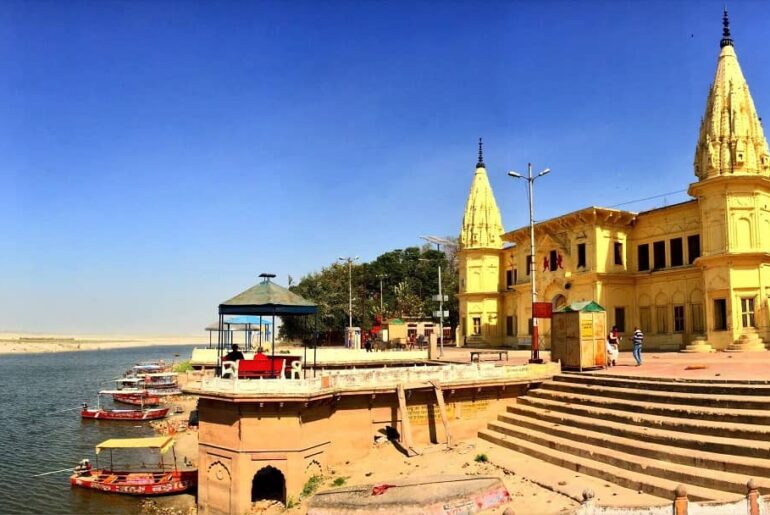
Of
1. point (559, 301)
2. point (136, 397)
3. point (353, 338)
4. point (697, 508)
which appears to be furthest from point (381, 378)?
point (136, 397)

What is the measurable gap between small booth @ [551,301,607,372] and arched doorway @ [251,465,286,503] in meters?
10.4

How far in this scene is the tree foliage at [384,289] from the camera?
66.7 m

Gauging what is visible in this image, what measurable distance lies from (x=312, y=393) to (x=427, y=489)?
202 inches

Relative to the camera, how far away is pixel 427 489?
11656mm

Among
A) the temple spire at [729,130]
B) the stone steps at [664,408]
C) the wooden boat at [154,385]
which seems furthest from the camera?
the wooden boat at [154,385]

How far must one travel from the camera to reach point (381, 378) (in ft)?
58.7

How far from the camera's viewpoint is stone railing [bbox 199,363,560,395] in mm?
15648

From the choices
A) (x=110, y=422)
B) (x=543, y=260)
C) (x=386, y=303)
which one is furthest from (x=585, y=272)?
(x=386, y=303)

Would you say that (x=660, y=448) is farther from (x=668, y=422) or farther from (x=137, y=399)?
(x=137, y=399)

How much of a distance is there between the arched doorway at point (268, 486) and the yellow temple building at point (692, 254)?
20.1m

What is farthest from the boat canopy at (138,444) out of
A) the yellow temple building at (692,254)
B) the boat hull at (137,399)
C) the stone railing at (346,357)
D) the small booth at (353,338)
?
the boat hull at (137,399)

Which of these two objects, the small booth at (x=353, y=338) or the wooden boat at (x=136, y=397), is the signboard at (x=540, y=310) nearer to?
the small booth at (x=353, y=338)

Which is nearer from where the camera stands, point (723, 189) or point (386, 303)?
point (723, 189)

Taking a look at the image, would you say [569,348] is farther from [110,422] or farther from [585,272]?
Result: [110,422]
